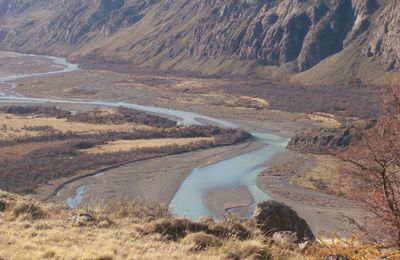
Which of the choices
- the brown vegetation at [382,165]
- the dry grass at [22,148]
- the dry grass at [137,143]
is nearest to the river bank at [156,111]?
the dry grass at [137,143]

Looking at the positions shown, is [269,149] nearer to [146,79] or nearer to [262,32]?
[146,79]

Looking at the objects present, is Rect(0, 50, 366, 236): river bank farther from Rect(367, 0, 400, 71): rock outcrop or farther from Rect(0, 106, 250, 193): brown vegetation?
Rect(367, 0, 400, 71): rock outcrop

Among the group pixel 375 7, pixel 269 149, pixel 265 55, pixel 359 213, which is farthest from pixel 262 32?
pixel 359 213

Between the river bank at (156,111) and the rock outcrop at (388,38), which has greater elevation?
the rock outcrop at (388,38)

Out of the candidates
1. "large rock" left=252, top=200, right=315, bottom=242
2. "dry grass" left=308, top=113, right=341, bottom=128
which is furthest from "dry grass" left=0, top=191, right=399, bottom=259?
"dry grass" left=308, top=113, right=341, bottom=128

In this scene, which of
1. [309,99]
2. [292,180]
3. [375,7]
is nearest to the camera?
[292,180]

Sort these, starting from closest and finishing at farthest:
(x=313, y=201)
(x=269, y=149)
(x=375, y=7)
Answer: (x=313, y=201)
(x=269, y=149)
(x=375, y=7)

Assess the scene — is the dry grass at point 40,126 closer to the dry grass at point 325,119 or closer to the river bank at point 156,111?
the river bank at point 156,111
